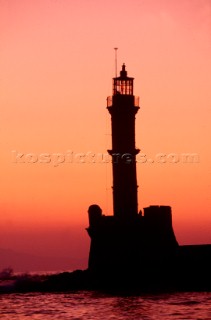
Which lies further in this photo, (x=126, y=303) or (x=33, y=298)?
(x=33, y=298)

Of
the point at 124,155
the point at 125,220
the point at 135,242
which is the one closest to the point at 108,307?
the point at 125,220

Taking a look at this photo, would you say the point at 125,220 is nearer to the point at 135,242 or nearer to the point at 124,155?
the point at 135,242

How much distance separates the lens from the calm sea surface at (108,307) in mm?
42656

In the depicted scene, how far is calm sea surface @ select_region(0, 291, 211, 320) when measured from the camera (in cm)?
4266

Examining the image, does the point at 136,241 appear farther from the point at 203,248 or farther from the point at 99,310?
the point at 99,310

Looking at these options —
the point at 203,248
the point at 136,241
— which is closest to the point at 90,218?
the point at 136,241

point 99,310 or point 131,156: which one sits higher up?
point 131,156

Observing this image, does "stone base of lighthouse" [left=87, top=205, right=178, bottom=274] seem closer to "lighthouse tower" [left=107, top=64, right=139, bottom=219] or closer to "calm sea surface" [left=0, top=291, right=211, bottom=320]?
"lighthouse tower" [left=107, top=64, right=139, bottom=219]

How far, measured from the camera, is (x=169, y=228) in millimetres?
56469

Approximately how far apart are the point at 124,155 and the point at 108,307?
11.6m

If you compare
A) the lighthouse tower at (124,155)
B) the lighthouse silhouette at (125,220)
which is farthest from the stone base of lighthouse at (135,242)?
the lighthouse tower at (124,155)

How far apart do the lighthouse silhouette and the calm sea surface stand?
318 cm

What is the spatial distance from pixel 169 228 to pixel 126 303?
33.9 feet

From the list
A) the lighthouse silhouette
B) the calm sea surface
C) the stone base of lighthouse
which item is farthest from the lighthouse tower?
the calm sea surface
